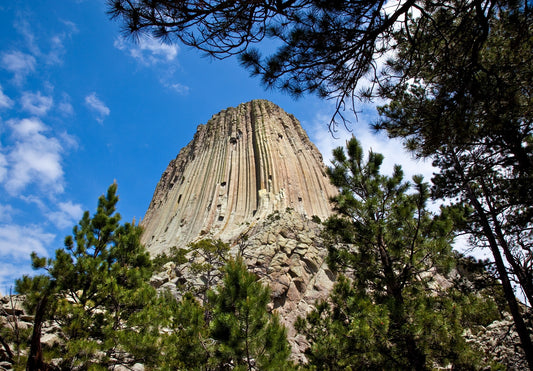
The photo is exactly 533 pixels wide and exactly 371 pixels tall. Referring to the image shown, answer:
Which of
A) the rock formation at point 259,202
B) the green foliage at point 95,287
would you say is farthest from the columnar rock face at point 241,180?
the green foliage at point 95,287

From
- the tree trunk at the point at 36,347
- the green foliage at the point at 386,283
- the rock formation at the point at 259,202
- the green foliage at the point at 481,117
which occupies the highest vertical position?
the rock formation at the point at 259,202

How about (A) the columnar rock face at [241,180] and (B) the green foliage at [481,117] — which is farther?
(A) the columnar rock face at [241,180]

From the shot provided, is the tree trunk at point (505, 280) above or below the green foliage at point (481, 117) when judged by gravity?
below

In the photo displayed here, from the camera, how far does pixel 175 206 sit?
30719 mm

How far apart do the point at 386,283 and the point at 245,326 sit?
2667 millimetres

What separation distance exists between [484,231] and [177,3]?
7.09 m

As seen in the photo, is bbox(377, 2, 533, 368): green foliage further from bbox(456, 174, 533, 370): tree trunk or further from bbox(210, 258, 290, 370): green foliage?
bbox(210, 258, 290, 370): green foliage

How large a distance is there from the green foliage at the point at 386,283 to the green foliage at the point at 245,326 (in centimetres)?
124

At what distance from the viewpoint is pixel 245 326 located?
12.9 feet

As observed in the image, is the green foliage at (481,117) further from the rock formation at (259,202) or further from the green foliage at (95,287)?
the rock formation at (259,202)

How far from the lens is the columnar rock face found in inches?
1011

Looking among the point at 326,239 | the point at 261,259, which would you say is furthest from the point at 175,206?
the point at 326,239

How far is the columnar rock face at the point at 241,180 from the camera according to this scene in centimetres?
2569

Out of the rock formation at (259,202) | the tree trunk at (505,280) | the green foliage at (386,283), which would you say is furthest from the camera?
the rock formation at (259,202)
